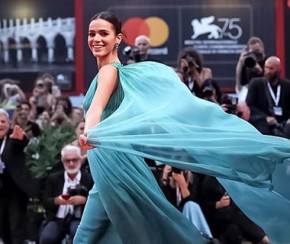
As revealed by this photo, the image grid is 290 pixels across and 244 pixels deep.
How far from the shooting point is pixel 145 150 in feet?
22.8

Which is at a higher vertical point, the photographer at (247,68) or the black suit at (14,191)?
the photographer at (247,68)

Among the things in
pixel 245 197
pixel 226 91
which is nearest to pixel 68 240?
pixel 245 197

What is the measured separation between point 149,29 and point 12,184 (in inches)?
180

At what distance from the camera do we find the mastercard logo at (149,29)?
15297 mm

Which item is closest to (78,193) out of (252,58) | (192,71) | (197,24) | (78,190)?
(78,190)

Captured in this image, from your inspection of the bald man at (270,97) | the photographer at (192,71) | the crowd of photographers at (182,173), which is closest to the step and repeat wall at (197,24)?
the crowd of photographers at (182,173)

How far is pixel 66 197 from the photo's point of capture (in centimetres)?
1080

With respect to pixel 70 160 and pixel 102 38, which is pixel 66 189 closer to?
pixel 70 160

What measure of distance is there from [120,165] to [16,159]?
459cm

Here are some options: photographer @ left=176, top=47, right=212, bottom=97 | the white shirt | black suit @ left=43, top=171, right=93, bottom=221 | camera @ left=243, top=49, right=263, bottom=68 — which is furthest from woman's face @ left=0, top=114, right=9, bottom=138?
camera @ left=243, top=49, right=263, bottom=68

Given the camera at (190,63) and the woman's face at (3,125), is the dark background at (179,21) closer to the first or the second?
the camera at (190,63)

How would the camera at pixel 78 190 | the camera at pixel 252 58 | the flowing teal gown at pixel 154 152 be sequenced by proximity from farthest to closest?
1. the camera at pixel 252 58
2. the camera at pixel 78 190
3. the flowing teal gown at pixel 154 152

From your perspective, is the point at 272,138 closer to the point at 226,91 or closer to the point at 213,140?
the point at 213,140

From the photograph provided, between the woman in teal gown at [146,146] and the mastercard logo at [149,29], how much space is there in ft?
26.0
